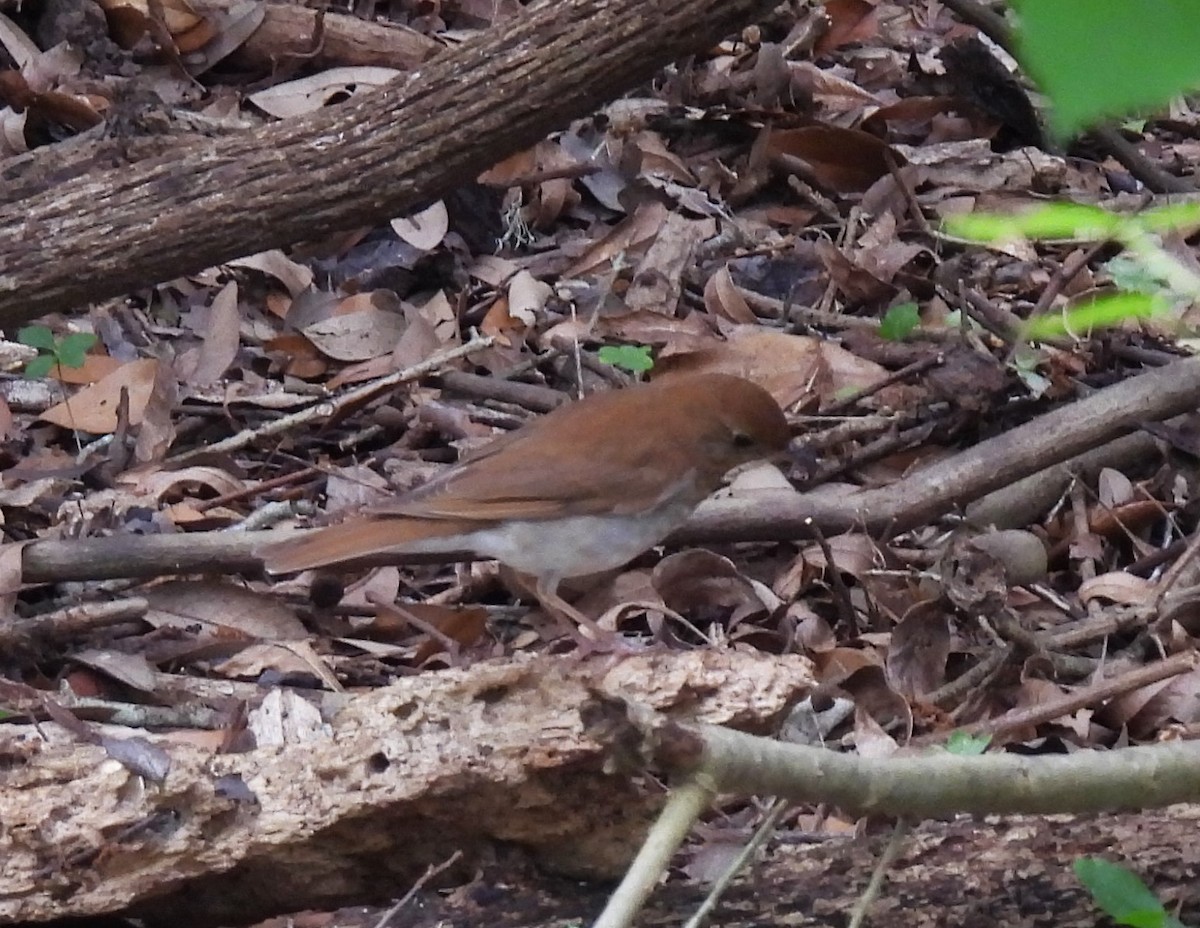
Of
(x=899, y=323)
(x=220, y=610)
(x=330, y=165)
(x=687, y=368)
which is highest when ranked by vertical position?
(x=330, y=165)

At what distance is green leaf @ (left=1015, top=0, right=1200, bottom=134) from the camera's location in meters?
0.58

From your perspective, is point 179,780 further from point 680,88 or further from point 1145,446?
point 680,88

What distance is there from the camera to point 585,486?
12.9ft

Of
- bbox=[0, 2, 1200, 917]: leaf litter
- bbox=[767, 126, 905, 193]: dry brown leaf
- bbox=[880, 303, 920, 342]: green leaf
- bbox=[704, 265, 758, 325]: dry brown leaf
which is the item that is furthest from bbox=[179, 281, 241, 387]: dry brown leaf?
bbox=[767, 126, 905, 193]: dry brown leaf

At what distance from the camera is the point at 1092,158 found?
7273mm

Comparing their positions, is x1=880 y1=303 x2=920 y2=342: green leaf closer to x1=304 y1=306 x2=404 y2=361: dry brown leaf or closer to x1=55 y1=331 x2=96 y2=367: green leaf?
x1=304 y1=306 x2=404 y2=361: dry brown leaf

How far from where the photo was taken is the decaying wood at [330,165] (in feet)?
15.7

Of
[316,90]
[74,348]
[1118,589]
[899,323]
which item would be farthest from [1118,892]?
[316,90]

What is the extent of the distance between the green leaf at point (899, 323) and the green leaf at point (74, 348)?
2898 millimetres

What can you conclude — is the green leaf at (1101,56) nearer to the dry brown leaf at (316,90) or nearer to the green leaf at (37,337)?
the green leaf at (37,337)

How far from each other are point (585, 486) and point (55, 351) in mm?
2457

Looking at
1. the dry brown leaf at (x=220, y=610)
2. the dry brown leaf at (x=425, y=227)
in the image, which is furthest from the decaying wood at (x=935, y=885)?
the dry brown leaf at (x=425, y=227)

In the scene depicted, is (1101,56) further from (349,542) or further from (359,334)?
(359,334)

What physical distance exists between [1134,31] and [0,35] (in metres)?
7.08
